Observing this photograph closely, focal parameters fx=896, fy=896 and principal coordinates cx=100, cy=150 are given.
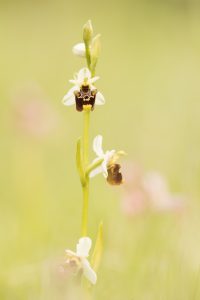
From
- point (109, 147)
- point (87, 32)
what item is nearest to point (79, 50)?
point (87, 32)

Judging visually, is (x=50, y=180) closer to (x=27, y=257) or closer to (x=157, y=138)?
(x=157, y=138)

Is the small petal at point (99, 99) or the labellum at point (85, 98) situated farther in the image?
the small petal at point (99, 99)

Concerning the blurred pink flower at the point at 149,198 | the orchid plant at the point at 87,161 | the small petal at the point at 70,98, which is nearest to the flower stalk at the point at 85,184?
the orchid plant at the point at 87,161

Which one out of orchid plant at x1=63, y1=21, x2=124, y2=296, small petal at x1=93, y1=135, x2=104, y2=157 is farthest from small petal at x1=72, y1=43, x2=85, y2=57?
small petal at x1=93, y1=135, x2=104, y2=157

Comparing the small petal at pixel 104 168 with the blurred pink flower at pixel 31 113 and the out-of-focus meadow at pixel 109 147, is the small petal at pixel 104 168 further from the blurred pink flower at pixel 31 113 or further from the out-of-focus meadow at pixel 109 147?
the blurred pink flower at pixel 31 113

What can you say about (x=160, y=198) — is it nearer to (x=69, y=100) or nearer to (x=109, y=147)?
(x=69, y=100)

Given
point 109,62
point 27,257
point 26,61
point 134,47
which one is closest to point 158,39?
point 134,47
